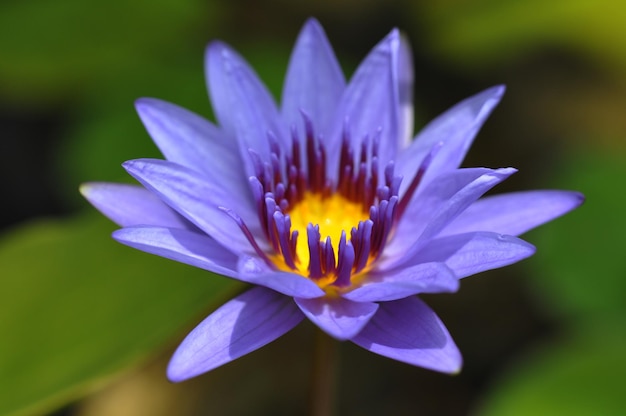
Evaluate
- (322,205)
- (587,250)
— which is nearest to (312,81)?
(322,205)

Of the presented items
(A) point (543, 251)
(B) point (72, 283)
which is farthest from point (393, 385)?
(B) point (72, 283)

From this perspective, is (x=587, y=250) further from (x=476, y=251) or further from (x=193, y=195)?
(x=193, y=195)

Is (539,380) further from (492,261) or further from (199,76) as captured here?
(199,76)

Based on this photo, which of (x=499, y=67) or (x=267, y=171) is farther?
(x=499, y=67)

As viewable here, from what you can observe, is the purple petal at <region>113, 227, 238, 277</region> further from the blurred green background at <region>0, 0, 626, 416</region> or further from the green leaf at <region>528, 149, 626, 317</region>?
the green leaf at <region>528, 149, 626, 317</region>

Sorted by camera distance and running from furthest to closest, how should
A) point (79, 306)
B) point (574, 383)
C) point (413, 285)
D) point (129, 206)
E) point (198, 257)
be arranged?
point (574, 383)
point (79, 306)
point (129, 206)
point (198, 257)
point (413, 285)

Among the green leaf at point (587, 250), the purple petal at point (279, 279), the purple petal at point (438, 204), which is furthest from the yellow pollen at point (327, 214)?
the green leaf at point (587, 250)

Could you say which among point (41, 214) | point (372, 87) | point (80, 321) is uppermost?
point (372, 87)
